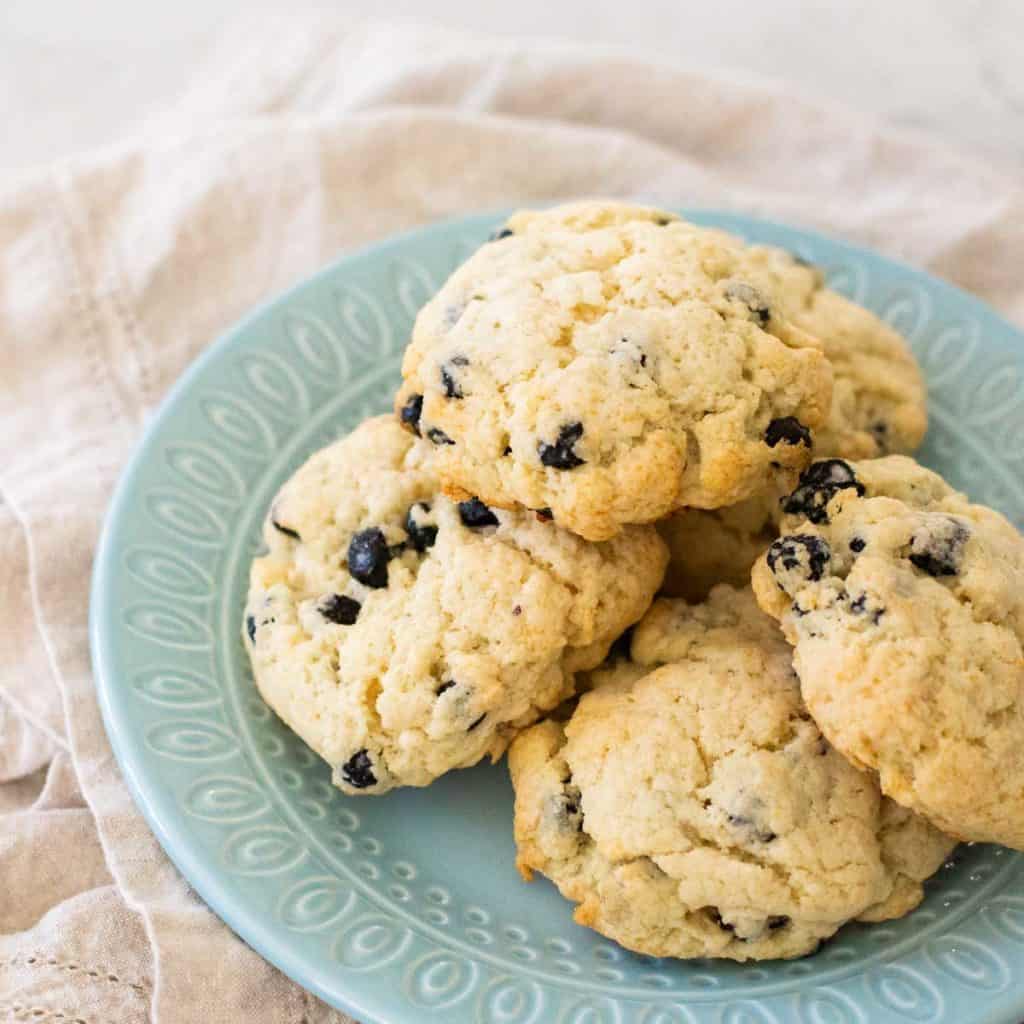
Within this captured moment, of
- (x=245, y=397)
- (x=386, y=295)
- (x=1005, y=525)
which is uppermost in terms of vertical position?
(x=1005, y=525)

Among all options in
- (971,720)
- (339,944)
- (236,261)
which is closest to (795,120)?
(236,261)

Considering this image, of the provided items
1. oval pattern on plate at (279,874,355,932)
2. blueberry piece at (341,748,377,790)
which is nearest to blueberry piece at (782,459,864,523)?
blueberry piece at (341,748,377,790)

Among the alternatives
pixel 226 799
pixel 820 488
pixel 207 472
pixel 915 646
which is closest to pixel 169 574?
pixel 207 472

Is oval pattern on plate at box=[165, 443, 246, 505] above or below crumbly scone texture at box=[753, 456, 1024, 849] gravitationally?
below

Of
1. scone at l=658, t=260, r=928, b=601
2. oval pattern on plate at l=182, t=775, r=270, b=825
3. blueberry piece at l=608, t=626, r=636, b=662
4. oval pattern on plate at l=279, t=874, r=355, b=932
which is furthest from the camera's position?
scone at l=658, t=260, r=928, b=601

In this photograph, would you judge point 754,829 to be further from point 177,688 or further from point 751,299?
point 177,688

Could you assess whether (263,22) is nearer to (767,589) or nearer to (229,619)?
(229,619)

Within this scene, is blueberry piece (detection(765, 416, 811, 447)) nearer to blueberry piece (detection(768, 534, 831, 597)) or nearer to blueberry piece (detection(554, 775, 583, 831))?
blueberry piece (detection(768, 534, 831, 597))
